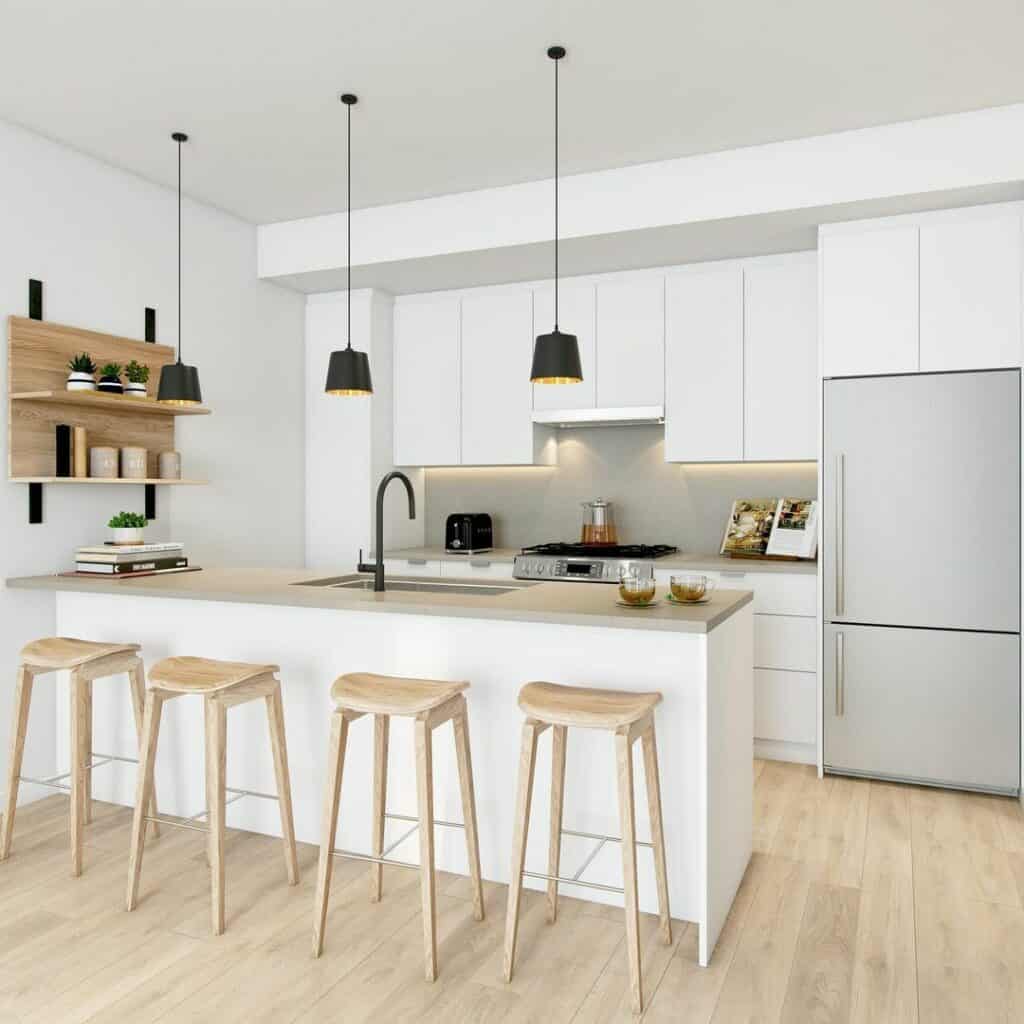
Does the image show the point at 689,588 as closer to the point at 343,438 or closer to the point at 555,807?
the point at 555,807

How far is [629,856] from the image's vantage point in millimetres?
2230

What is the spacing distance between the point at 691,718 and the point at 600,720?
46cm

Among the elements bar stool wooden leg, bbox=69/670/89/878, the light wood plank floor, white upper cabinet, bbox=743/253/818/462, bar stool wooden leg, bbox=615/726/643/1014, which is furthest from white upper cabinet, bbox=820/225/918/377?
bar stool wooden leg, bbox=69/670/89/878

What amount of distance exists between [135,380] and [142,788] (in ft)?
6.06

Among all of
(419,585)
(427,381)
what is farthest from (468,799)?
(427,381)

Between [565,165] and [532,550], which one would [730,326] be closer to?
[565,165]

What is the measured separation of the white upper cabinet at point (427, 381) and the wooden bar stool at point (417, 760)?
2.73 m

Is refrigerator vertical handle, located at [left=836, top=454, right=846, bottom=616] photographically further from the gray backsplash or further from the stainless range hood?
the stainless range hood

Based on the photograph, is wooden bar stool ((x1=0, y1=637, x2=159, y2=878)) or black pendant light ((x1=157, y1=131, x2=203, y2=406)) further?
black pendant light ((x1=157, y1=131, x2=203, y2=406))

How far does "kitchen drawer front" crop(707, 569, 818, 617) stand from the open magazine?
0.71 feet

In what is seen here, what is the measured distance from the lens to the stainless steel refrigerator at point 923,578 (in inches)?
144

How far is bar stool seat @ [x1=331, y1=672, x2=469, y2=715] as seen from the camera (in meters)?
2.44

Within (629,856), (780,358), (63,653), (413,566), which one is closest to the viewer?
(629,856)

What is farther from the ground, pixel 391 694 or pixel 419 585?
pixel 419 585
